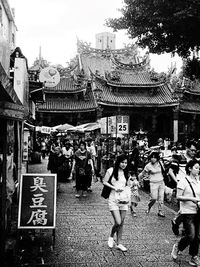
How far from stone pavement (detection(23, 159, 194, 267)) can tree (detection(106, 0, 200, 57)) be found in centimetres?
831

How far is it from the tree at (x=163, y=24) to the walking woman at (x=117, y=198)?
9.74 meters

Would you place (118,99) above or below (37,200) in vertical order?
above

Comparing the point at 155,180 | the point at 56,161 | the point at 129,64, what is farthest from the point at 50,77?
the point at 129,64

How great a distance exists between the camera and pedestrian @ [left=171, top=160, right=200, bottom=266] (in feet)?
19.4

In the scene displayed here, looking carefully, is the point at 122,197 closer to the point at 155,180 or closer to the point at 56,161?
the point at 155,180

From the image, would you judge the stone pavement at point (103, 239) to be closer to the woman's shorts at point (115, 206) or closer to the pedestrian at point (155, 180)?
the pedestrian at point (155, 180)

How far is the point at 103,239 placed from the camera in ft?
24.0

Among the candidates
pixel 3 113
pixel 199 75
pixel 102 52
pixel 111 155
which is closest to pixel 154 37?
pixel 199 75

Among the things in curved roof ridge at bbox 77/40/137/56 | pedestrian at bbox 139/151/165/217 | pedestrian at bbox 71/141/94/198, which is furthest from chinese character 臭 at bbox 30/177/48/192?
curved roof ridge at bbox 77/40/137/56

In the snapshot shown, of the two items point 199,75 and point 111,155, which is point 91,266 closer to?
point 111,155

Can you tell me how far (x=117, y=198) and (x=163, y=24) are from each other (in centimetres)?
1154

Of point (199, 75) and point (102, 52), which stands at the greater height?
point (102, 52)

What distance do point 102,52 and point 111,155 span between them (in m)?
26.7

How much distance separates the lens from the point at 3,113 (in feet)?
15.5
